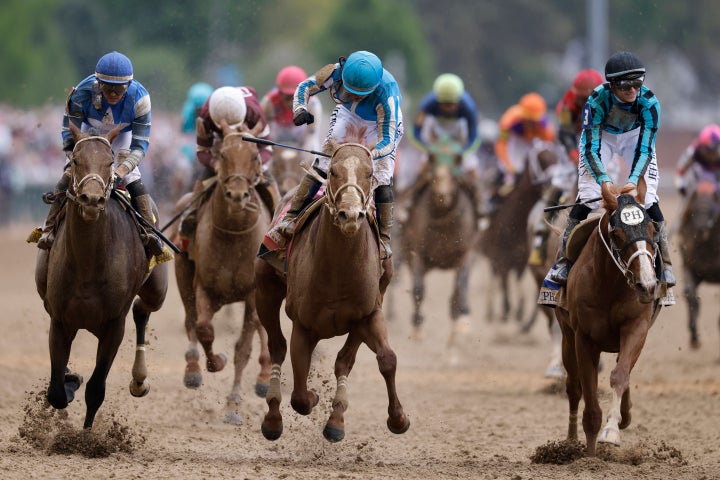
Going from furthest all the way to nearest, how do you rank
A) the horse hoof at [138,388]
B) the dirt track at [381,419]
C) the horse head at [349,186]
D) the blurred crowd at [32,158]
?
1. the blurred crowd at [32,158]
2. the horse hoof at [138,388]
3. the dirt track at [381,419]
4. the horse head at [349,186]

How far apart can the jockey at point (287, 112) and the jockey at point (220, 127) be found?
1.66m

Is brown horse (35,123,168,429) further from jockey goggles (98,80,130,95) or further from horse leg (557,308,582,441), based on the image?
horse leg (557,308,582,441)

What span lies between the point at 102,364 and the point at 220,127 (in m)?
2.59

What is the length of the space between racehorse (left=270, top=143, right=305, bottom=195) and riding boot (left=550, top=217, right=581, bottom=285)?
4.27 metres

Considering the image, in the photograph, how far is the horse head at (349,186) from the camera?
8.45 m

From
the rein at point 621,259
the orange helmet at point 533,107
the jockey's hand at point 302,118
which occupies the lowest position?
the rein at point 621,259

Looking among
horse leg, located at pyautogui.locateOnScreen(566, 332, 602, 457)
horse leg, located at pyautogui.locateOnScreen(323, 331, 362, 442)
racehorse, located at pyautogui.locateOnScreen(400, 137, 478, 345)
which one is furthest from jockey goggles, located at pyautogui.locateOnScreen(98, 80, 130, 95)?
racehorse, located at pyautogui.locateOnScreen(400, 137, 478, 345)

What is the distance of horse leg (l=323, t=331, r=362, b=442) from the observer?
370 inches

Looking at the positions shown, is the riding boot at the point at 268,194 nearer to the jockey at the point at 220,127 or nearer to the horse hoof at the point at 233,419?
the jockey at the point at 220,127

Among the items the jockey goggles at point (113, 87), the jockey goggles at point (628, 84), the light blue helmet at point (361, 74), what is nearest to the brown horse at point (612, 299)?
the jockey goggles at point (628, 84)

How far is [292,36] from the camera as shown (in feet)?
234

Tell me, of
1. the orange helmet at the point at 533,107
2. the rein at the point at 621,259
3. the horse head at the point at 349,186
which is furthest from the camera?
the orange helmet at the point at 533,107

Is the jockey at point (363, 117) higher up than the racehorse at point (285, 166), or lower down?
lower down

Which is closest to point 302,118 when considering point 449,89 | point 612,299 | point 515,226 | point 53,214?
point 53,214
